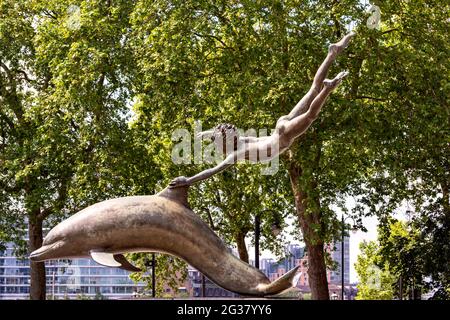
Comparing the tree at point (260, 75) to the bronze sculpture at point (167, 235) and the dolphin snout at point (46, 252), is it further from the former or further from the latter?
the dolphin snout at point (46, 252)

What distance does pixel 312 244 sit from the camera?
28.0 m

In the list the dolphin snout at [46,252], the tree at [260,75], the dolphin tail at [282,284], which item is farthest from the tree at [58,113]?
the dolphin tail at [282,284]

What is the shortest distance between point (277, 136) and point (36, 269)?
20526mm

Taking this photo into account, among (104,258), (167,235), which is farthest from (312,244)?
(104,258)

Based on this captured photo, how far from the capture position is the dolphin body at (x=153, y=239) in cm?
1395

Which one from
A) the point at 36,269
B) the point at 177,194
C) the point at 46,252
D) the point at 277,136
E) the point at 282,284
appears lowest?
the point at 282,284

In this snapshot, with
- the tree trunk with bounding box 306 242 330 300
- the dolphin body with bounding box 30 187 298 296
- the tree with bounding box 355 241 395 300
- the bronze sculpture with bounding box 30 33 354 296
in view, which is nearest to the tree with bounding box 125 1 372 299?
the tree trunk with bounding box 306 242 330 300

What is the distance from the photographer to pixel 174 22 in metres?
27.6

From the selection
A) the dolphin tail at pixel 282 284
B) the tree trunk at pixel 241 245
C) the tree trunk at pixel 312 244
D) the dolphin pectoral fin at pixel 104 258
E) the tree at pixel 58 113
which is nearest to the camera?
the dolphin tail at pixel 282 284

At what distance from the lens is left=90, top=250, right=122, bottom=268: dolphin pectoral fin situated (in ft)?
45.4

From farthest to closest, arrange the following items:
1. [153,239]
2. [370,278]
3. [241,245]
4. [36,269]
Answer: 1. [370,278]
2. [241,245]
3. [36,269]
4. [153,239]

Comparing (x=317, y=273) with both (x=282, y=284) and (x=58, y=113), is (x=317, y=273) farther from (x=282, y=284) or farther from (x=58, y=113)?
(x=282, y=284)
